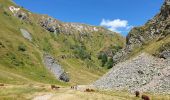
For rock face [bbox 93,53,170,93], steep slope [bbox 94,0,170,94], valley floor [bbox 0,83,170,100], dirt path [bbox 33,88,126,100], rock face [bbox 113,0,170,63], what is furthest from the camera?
rock face [bbox 113,0,170,63]

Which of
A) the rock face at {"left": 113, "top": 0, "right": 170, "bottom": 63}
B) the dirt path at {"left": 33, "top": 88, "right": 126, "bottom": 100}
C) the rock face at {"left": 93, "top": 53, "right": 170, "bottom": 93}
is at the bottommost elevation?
the dirt path at {"left": 33, "top": 88, "right": 126, "bottom": 100}

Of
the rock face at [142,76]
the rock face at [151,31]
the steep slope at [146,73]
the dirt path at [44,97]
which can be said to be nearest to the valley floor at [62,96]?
the dirt path at [44,97]

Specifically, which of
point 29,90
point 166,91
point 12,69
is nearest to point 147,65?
point 166,91

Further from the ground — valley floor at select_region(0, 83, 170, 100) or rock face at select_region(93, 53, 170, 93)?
rock face at select_region(93, 53, 170, 93)

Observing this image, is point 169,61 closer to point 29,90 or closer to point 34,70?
point 29,90

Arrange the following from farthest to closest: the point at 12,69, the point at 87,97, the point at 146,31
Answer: the point at 12,69, the point at 146,31, the point at 87,97

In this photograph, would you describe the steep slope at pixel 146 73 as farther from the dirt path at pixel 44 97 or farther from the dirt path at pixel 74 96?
the dirt path at pixel 44 97

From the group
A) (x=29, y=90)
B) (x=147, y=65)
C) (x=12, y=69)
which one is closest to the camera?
(x=29, y=90)

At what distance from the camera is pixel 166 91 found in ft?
233

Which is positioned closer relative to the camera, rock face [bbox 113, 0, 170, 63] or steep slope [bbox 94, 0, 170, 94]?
steep slope [bbox 94, 0, 170, 94]

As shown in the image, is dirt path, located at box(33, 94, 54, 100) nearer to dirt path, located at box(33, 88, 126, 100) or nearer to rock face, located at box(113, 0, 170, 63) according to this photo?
dirt path, located at box(33, 88, 126, 100)

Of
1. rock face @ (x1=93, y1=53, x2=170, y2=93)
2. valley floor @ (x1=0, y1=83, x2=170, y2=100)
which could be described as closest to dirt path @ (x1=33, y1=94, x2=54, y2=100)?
valley floor @ (x1=0, y1=83, x2=170, y2=100)

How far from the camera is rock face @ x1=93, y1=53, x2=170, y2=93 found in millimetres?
74387

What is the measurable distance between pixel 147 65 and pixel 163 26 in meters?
35.2
